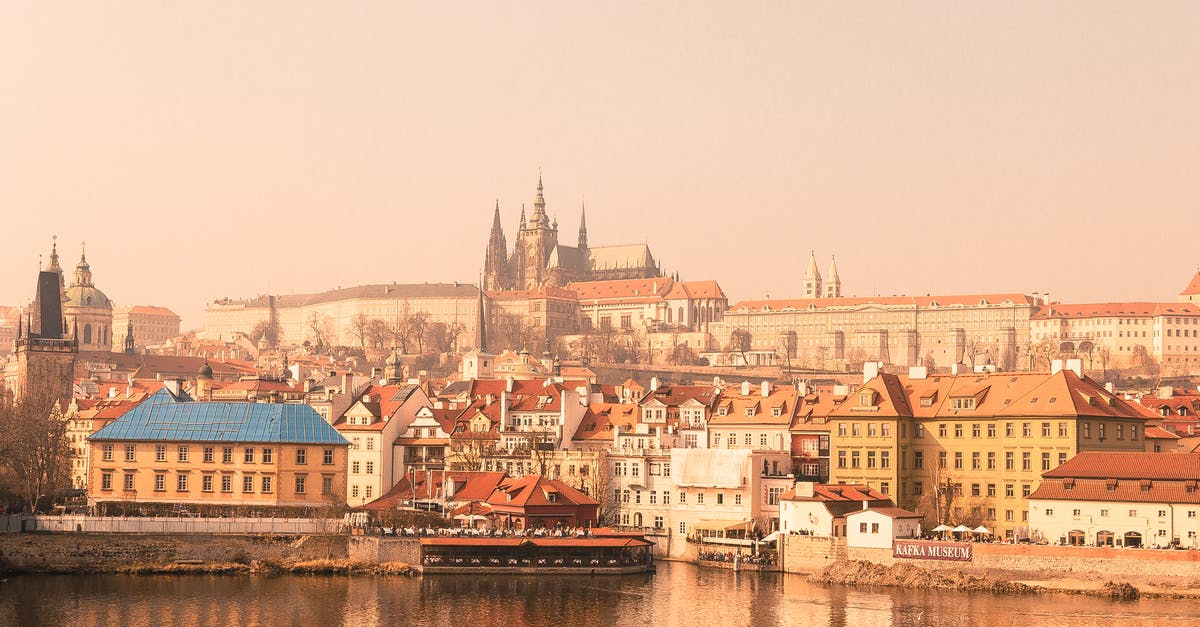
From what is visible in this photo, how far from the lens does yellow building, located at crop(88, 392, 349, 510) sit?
8512 cm

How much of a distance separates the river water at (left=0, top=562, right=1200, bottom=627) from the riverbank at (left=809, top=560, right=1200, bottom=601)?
0.97m

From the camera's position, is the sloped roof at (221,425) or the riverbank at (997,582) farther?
the sloped roof at (221,425)

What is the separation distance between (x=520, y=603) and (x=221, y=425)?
25.4 m

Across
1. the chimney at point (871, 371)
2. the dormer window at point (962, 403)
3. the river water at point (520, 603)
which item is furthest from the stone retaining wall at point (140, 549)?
the dormer window at point (962, 403)

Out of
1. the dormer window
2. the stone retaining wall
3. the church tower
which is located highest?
the church tower

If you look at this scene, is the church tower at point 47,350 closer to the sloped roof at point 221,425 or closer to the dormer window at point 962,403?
the sloped roof at point 221,425

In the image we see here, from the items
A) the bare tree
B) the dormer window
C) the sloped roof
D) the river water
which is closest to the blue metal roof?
the sloped roof

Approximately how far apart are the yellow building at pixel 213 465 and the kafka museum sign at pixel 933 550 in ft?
90.3

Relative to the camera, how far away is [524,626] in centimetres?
6144

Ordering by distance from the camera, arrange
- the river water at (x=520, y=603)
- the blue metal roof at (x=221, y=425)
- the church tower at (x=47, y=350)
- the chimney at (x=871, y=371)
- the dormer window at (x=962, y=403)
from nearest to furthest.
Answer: the river water at (x=520, y=603), the dormer window at (x=962, y=403), the blue metal roof at (x=221, y=425), the chimney at (x=871, y=371), the church tower at (x=47, y=350)

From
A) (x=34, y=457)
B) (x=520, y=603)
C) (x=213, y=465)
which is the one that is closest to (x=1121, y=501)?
(x=520, y=603)

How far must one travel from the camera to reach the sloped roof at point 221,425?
8556 centimetres

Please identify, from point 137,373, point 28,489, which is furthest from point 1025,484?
point 137,373

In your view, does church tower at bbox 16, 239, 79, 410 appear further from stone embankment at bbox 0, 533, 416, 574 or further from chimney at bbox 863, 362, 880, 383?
chimney at bbox 863, 362, 880, 383
